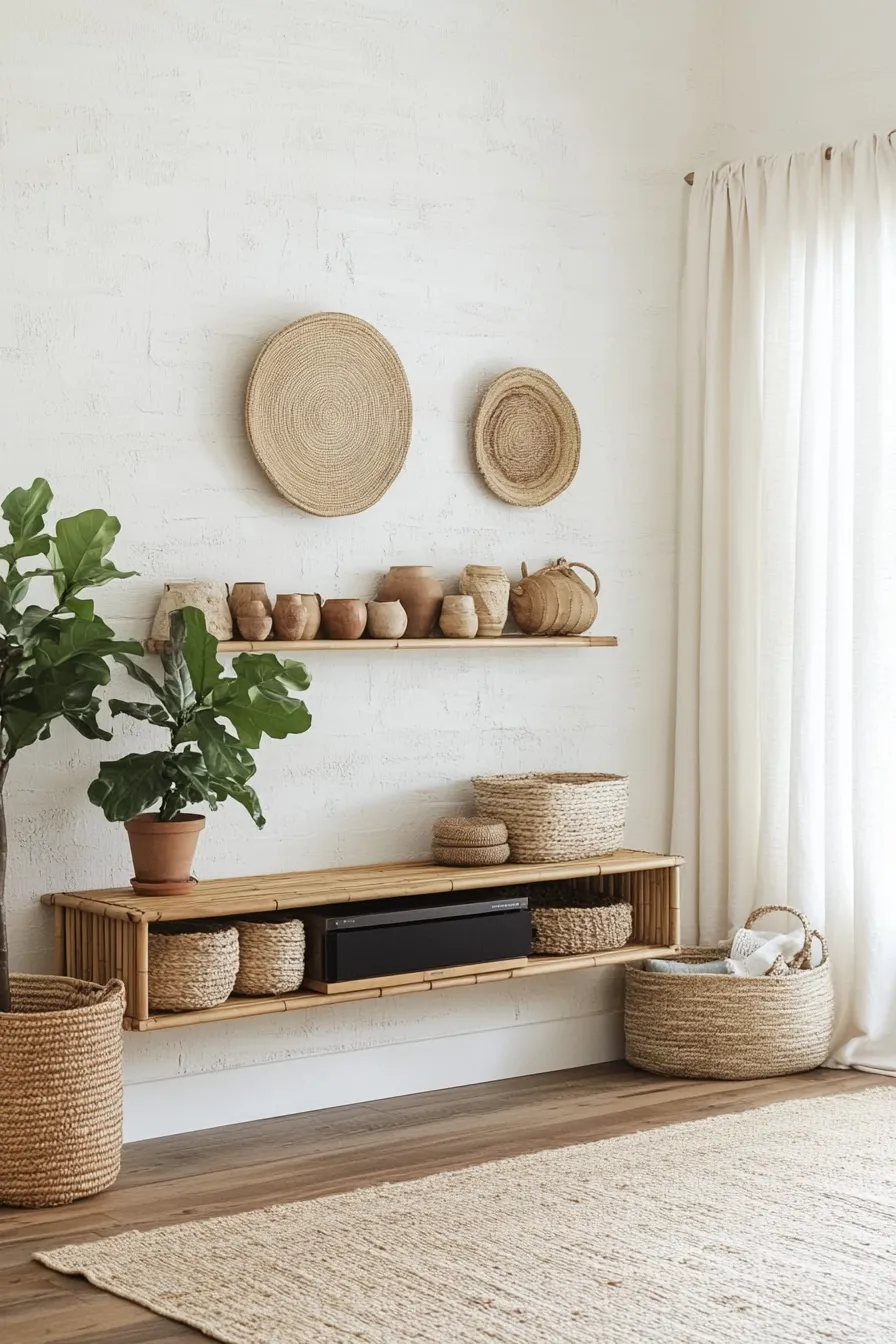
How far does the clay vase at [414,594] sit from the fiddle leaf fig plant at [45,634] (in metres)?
0.92

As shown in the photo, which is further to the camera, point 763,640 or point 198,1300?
point 763,640

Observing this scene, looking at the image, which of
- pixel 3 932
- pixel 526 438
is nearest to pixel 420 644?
pixel 526 438

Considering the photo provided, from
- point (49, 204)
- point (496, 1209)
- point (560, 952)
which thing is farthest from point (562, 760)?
point (49, 204)

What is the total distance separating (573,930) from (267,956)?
33.4 inches

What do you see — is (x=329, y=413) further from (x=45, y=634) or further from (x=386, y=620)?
(x=45, y=634)

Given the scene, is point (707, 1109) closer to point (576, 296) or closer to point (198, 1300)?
point (198, 1300)

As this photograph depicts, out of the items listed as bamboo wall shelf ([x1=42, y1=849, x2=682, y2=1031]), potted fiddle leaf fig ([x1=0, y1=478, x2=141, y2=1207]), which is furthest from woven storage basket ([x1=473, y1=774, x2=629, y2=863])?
potted fiddle leaf fig ([x1=0, y1=478, x2=141, y2=1207])

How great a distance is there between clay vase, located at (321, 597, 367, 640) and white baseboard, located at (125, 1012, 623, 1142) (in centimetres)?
101

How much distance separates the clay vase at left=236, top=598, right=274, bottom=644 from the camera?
3.63 meters

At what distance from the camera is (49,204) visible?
11.5 feet

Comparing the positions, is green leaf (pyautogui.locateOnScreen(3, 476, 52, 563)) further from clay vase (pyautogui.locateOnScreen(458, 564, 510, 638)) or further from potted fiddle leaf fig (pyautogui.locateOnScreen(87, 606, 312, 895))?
clay vase (pyautogui.locateOnScreen(458, 564, 510, 638))

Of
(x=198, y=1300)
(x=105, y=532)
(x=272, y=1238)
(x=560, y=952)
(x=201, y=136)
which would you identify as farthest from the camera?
(x=560, y=952)

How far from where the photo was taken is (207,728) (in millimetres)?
3320

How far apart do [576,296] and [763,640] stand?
41.4 inches
